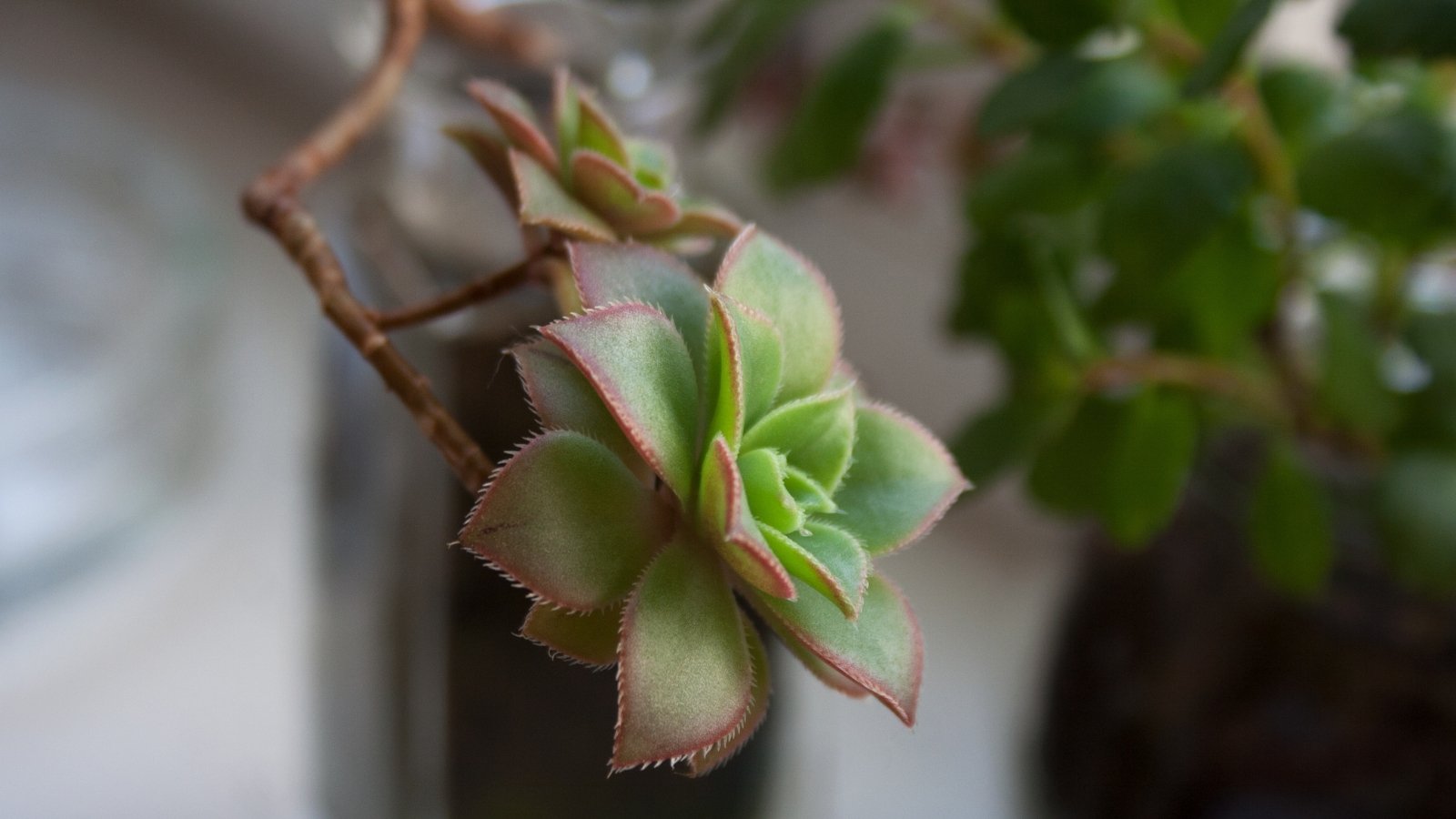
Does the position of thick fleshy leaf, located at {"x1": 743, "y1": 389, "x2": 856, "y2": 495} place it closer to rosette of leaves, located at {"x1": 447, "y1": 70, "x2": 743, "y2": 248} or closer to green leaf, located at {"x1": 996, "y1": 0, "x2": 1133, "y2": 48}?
rosette of leaves, located at {"x1": 447, "y1": 70, "x2": 743, "y2": 248}

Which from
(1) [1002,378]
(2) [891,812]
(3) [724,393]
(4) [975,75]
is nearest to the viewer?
(3) [724,393]

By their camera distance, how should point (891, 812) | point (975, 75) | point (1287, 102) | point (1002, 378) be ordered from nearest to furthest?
point (1287, 102), point (1002, 378), point (891, 812), point (975, 75)

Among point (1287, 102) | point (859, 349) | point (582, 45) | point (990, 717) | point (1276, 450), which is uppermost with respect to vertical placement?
point (582, 45)

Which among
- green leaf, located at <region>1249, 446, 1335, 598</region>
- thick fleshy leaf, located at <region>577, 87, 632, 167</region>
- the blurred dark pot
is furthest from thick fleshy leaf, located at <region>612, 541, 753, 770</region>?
the blurred dark pot

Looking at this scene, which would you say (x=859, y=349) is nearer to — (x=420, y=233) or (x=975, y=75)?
(x=975, y=75)

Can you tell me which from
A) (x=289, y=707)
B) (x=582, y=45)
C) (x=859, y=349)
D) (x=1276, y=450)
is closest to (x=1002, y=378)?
(x=1276, y=450)

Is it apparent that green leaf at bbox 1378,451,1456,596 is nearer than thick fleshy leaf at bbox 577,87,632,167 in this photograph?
No
